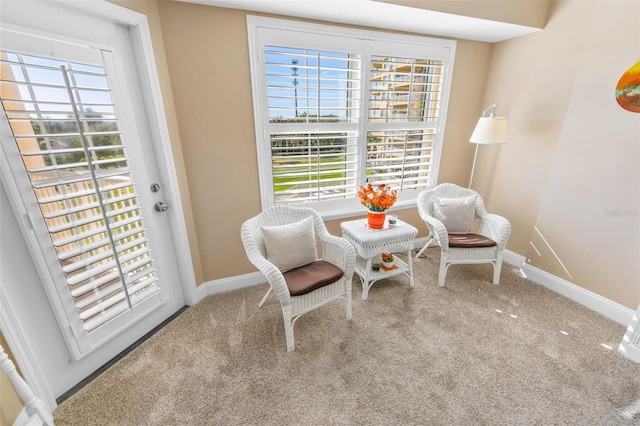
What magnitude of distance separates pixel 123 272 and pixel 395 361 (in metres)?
1.83

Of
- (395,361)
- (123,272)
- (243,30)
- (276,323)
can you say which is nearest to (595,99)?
(395,361)

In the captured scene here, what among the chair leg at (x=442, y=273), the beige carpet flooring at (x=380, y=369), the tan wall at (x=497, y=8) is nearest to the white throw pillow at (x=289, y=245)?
the beige carpet flooring at (x=380, y=369)

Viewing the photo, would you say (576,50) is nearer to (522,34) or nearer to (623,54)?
(623,54)

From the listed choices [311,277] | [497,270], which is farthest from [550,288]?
[311,277]

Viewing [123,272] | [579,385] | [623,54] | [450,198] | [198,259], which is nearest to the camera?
[579,385]

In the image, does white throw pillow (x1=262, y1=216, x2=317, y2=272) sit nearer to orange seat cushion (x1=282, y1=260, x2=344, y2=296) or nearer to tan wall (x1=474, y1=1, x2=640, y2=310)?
orange seat cushion (x1=282, y1=260, x2=344, y2=296)

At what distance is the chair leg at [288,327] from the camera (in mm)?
1692

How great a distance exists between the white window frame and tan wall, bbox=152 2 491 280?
7cm

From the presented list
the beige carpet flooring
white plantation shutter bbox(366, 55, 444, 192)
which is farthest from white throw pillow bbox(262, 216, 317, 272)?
white plantation shutter bbox(366, 55, 444, 192)

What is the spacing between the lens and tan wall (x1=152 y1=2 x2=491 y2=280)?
181 centimetres

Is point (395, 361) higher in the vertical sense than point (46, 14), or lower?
lower

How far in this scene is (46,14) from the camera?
4.11 feet

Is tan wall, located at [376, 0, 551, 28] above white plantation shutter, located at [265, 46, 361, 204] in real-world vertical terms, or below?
above

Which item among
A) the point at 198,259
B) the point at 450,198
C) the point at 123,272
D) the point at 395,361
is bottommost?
the point at 395,361
